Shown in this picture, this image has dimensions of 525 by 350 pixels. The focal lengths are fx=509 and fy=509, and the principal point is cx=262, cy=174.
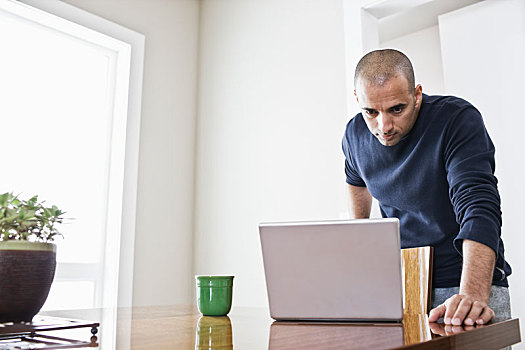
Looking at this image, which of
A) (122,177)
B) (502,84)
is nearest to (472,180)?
(502,84)

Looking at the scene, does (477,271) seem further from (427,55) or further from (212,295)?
(427,55)

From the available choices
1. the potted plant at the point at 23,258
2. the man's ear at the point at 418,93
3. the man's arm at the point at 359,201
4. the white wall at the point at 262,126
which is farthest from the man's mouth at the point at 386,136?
the white wall at the point at 262,126

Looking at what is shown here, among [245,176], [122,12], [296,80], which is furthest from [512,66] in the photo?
[122,12]

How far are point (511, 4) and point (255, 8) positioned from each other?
1.51 m

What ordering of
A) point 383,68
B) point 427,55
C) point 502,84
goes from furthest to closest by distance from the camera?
point 427,55
point 502,84
point 383,68

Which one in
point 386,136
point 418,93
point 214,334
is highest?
point 418,93

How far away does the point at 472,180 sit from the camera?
1302 mm

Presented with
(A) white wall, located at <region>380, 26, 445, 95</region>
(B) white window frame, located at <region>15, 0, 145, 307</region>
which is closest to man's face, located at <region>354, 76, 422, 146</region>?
(B) white window frame, located at <region>15, 0, 145, 307</region>

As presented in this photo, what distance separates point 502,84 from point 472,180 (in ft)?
4.83

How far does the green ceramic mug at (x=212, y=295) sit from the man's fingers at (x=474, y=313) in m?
0.55

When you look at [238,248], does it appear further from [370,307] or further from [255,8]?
[370,307]

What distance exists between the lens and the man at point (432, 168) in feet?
4.26

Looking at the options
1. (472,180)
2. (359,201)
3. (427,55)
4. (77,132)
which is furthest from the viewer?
(427,55)

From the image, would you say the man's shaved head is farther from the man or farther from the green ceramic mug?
the green ceramic mug
